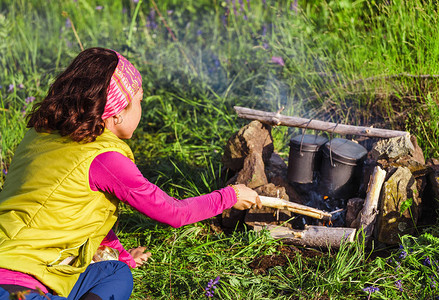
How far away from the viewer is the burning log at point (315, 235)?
304 centimetres

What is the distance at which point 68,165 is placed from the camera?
2.26m

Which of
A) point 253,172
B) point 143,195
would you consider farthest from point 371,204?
point 143,195

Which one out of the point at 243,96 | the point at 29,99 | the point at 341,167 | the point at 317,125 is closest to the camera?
the point at 341,167

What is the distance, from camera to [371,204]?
309 centimetres

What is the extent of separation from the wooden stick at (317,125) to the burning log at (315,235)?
799 millimetres

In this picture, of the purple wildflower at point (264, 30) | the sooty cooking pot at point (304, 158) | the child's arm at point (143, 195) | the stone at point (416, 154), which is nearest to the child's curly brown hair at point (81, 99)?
the child's arm at point (143, 195)

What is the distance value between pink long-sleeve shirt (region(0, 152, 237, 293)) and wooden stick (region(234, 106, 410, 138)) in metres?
1.13

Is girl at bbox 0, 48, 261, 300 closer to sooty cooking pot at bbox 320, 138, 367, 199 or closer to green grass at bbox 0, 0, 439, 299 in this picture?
green grass at bbox 0, 0, 439, 299

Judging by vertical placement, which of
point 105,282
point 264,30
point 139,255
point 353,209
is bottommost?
point 139,255

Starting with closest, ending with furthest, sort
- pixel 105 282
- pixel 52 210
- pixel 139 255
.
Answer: pixel 52 210
pixel 105 282
pixel 139 255

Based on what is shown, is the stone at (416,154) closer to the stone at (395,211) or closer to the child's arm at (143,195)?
the stone at (395,211)

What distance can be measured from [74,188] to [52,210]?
145 mm

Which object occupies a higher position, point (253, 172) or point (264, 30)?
point (264, 30)

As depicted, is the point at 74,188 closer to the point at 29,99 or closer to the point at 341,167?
the point at 341,167
